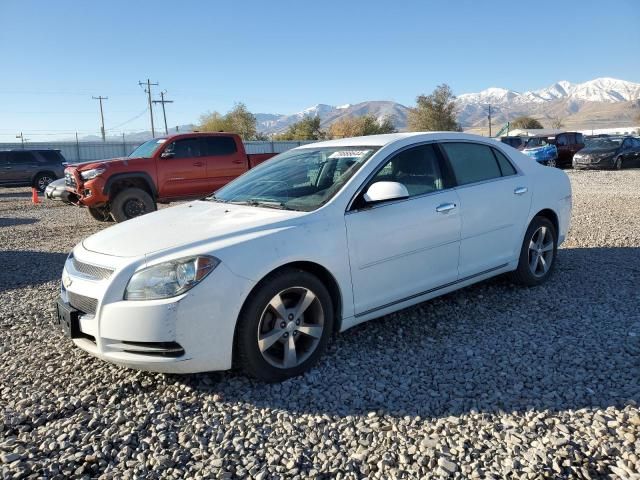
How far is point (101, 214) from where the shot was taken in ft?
36.0

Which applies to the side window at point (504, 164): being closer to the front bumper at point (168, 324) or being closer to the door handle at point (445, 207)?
the door handle at point (445, 207)

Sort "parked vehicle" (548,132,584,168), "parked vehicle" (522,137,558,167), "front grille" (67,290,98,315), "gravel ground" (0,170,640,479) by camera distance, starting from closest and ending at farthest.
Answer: "gravel ground" (0,170,640,479), "front grille" (67,290,98,315), "parked vehicle" (522,137,558,167), "parked vehicle" (548,132,584,168)

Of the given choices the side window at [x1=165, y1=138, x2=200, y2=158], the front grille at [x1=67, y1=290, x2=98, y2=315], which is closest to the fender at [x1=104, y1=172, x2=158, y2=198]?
the side window at [x1=165, y1=138, x2=200, y2=158]

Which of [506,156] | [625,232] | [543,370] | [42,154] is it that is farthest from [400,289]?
[42,154]

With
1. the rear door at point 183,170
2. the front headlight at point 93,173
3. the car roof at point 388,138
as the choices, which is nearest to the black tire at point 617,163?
the rear door at point 183,170

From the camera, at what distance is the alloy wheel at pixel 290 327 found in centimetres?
324

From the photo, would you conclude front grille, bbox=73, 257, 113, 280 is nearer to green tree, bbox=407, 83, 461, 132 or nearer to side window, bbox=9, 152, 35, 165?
side window, bbox=9, 152, 35, 165

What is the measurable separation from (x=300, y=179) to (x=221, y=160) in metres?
7.29

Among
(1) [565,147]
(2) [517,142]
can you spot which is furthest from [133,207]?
(2) [517,142]

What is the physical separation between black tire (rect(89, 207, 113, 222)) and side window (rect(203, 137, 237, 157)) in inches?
93.0

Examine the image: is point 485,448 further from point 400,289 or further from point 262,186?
point 262,186

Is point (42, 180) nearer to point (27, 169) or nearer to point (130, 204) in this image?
point (27, 169)

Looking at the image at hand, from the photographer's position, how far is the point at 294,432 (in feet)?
9.21

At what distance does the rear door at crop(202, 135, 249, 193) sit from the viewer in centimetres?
1094
